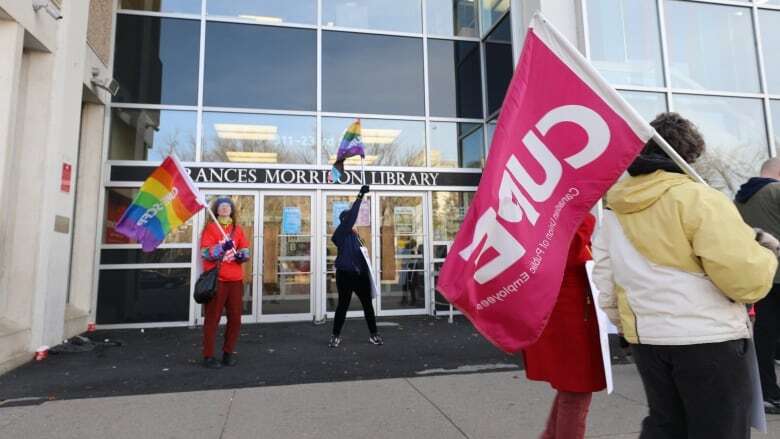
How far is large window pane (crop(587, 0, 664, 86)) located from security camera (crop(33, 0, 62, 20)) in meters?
7.84

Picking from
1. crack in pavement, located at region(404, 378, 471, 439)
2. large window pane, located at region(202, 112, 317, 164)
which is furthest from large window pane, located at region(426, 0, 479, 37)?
crack in pavement, located at region(404, 378, 471, 439)

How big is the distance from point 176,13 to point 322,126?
135 inches

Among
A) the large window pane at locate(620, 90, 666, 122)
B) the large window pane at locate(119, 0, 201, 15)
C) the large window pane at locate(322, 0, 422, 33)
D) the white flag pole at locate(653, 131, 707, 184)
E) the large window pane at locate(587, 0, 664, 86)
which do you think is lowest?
the white flag pole at locate(653, 131, 707, 184)

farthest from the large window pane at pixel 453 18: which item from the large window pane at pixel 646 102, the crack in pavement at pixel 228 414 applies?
the crack in pavement at pixel 228 414

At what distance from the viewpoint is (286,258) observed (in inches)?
356

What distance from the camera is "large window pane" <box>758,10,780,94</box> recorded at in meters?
9.03

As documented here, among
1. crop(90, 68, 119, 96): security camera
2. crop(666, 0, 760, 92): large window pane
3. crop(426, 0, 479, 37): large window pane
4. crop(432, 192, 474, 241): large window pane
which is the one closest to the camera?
crop(90, 68, 119, 96): security camera

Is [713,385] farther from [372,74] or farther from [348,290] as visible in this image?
[372,74]

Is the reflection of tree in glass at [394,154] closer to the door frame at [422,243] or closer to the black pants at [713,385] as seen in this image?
the door frame at [422,243]

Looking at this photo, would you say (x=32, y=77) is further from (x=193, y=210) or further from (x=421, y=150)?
(x=421, y=150)

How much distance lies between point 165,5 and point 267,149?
333 centimetres

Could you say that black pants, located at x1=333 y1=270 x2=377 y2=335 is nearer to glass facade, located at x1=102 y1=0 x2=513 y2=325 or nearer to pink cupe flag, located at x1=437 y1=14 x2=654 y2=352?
glass facade, located at x1=102 y1=0 x2=513 y2=325

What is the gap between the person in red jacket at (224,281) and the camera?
536 centimetres

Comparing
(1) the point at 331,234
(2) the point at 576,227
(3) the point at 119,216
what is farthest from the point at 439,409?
(3) the point at 119,216
